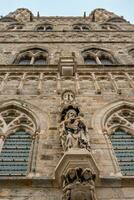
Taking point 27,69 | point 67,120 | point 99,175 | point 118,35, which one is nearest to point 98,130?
point 67,120

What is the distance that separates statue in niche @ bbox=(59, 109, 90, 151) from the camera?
8312 millimetres

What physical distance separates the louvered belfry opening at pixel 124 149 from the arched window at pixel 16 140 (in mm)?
2296

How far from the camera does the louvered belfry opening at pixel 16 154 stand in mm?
9109

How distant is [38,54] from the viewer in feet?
66.1

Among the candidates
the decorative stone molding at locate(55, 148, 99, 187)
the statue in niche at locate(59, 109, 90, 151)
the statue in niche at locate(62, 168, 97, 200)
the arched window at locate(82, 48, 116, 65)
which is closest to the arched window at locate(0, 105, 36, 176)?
the statue in niche at locate(59, 109, 90, 151)

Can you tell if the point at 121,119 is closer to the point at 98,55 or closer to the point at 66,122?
the point at 66,122

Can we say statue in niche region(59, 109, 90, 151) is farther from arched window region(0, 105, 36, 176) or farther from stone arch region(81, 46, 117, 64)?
stone arch region(81, 46, 117, 64)

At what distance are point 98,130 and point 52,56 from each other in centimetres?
918

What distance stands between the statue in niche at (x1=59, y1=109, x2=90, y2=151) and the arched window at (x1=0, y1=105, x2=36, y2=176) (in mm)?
1132

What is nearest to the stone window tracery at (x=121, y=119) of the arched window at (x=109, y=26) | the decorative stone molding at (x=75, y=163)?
the decorative stone molding at (x=75, y=163)

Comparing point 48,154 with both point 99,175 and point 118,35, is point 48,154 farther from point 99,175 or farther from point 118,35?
point 118,35

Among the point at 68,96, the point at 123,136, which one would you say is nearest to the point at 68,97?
the point at 68,96

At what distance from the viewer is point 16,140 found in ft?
34.2

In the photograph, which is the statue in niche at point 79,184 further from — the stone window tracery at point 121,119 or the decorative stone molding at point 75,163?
the stone window tracery at point 121,119
